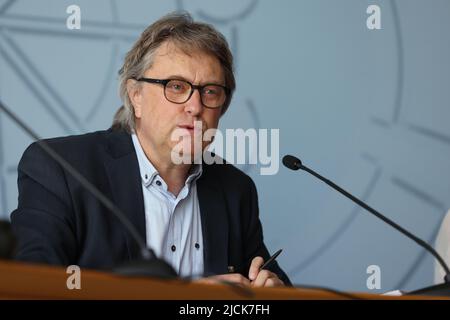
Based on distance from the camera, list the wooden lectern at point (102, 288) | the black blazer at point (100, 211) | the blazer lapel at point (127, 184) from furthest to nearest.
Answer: the blazer lapel at point (127, 184) < the black blazer at point (100, 211) < the wooden lectern at point (102, 288)

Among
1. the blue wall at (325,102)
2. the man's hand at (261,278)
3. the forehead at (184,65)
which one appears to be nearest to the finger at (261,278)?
the man's hand at (261,278)

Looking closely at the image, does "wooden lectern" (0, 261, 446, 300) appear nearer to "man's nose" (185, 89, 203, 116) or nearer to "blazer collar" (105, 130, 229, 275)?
"blazer collar" (105, 130, 229, 275)

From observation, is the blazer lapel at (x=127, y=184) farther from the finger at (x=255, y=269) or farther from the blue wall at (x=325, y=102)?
the blue wall at (x=325, y=102)

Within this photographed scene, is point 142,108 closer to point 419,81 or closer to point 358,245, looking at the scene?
point 358,245

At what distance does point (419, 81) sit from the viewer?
2.83 m

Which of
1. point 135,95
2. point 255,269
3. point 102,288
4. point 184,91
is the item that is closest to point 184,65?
point 184,91

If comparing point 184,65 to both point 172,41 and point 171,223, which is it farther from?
point 171,223

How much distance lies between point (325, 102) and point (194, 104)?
107 centimetres

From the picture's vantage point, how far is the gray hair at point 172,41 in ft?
6.09

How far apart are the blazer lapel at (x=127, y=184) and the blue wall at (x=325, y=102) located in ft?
2.55

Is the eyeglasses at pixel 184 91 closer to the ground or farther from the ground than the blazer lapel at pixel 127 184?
farther from the ground

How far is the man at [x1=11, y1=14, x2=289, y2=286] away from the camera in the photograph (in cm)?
165

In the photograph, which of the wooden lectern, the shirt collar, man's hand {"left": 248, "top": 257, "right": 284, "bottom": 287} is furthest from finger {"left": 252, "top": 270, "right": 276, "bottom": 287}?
the wooden lectern

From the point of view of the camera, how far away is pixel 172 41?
1853 millimetres
